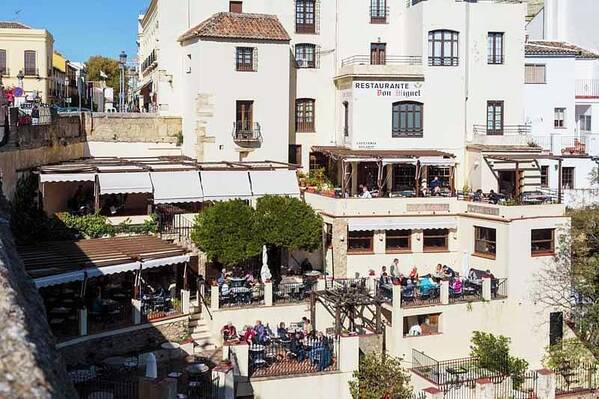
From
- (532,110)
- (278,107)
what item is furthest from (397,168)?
(532,110)

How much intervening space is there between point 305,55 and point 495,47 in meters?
9.62

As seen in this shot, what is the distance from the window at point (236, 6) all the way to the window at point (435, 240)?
14805 mm

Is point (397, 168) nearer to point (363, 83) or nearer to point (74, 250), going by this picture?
point (363, 83)

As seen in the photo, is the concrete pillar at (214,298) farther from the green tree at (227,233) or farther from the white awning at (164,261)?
the green tree at (227,233)

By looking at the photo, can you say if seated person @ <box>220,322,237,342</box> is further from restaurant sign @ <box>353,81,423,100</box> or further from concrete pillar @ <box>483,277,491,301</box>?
restaurant sign @ <box>353,81,423,100</box>

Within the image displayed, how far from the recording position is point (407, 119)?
37000 mm

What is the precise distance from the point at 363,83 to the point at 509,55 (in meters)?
7.79

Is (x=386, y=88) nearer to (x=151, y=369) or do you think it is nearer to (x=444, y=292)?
(x=444, y=292)

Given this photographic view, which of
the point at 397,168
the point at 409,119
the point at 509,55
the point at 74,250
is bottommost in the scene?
the point at 74,250

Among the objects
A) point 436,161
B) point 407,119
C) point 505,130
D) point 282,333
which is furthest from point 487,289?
point 505,130

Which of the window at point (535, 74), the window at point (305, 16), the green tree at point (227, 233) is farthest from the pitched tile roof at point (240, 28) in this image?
the window at point (535, 74)

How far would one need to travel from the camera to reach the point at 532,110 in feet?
138

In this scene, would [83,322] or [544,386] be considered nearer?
[83,322]

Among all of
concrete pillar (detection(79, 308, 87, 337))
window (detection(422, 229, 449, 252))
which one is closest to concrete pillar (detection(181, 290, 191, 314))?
concrete pillar (detection(79, 308, 87, 337))
